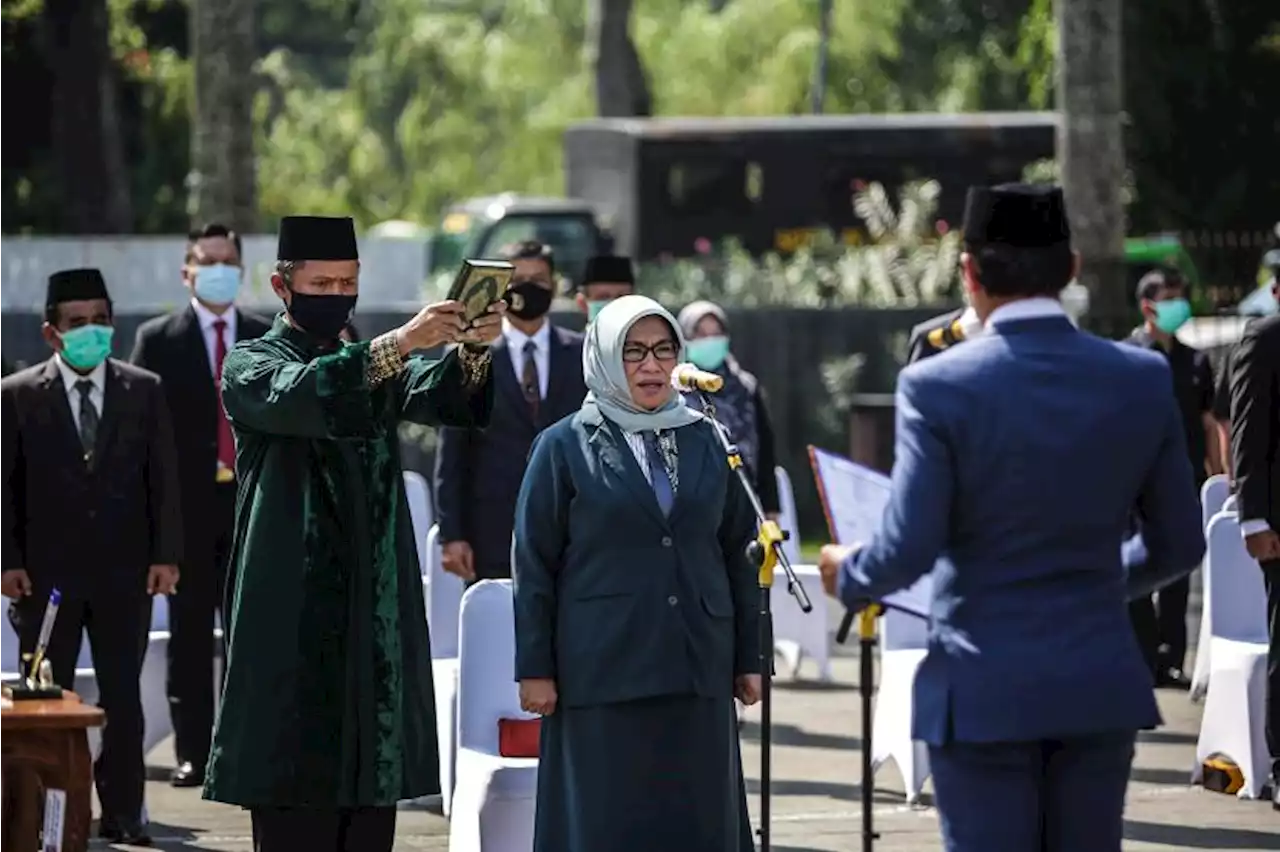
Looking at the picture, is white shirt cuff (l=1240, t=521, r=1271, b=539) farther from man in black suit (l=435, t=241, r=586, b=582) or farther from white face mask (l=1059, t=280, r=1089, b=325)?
white face mask (l=1059, t=280, r=1089, b=325)

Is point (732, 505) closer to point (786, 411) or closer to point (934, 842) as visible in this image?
point (934, 842)

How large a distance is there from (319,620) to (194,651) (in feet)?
14.8

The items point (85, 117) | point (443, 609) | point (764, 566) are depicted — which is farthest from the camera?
point (85, 117)

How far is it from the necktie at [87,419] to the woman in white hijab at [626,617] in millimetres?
3574

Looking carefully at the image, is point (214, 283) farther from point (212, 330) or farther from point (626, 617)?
point (626, 617)

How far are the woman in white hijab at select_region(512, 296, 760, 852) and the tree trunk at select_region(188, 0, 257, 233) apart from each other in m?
14.2

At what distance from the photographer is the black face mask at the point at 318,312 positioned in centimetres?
823

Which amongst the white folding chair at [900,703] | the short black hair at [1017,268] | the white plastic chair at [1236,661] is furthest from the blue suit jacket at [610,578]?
the white plastic chair at [1236,661]

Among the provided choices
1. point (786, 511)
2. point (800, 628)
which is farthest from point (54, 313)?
point (800, 628)

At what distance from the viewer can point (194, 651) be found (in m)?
12.5

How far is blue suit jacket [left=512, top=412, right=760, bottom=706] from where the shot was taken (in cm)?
803

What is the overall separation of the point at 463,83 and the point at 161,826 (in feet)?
165

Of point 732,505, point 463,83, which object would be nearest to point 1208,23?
point 463,83

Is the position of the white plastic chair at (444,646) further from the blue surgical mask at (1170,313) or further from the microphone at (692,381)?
the blue surgical mask at (1170,313)
